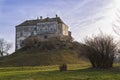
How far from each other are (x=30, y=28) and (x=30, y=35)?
4409 millimetres

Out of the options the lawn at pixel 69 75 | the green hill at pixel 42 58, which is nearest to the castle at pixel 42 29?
the green hill at pixel 42 58

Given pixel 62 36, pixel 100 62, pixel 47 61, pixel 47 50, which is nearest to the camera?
pixel 100 62

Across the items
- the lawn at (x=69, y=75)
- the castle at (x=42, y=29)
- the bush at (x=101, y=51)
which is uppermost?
the castle at (x=42, y=29)

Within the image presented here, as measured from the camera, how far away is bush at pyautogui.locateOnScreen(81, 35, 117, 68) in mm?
40781

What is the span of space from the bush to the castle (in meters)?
87.7

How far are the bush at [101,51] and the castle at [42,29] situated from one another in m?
87.7

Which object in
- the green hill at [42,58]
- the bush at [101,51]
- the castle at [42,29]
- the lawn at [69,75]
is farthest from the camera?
the castle at [42,29]

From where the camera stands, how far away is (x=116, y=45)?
41.5 metres

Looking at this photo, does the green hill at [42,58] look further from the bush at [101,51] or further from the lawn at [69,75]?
the lawn at [69,75]

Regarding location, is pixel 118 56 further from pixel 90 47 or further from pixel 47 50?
pixel 47 50

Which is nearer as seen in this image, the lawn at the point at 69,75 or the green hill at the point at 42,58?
the lawn at the point at 69,75

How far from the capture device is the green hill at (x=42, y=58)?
97.0 m

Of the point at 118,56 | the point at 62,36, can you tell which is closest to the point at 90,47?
the point at 118,56

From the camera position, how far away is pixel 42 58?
103000mm
